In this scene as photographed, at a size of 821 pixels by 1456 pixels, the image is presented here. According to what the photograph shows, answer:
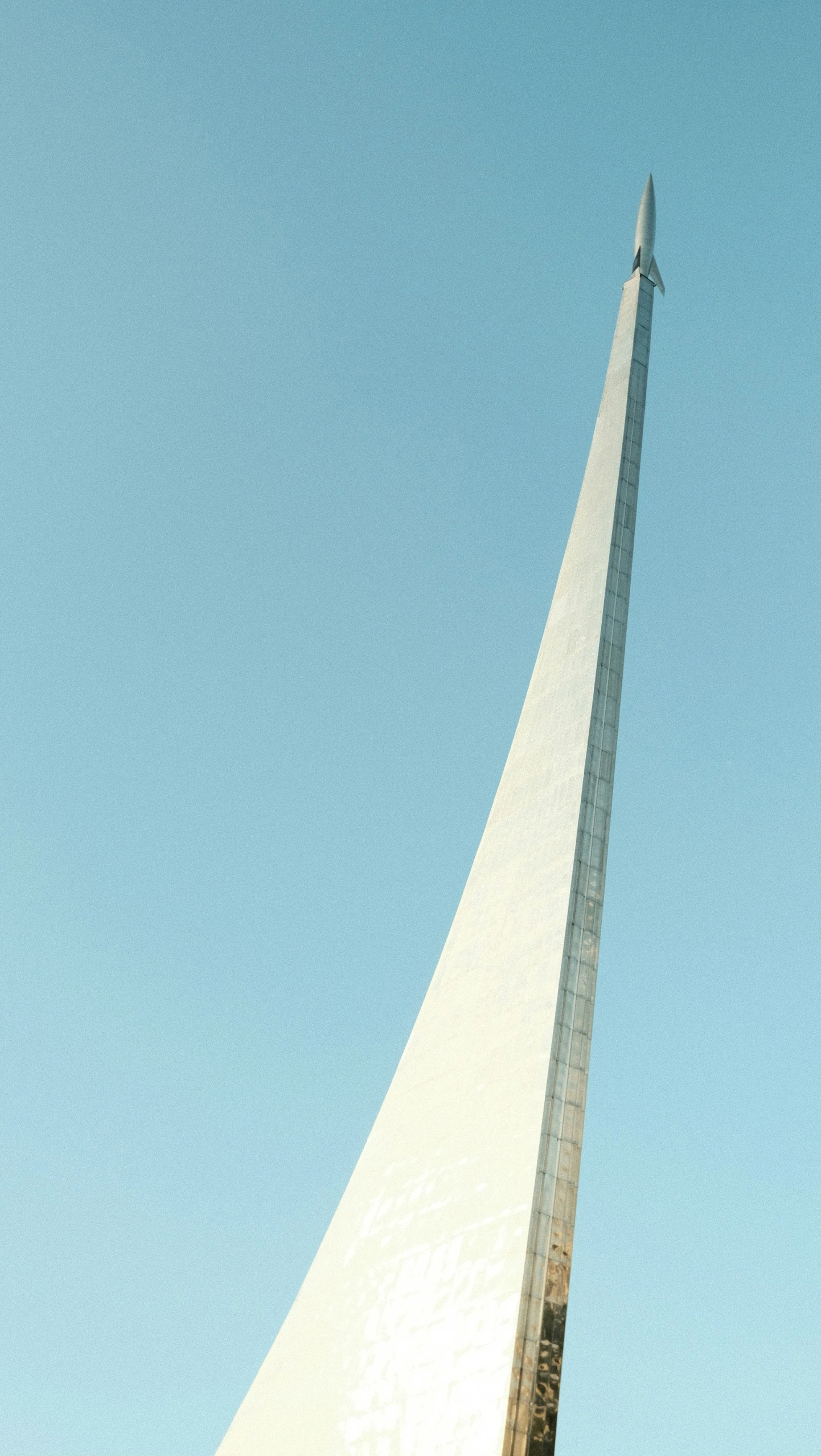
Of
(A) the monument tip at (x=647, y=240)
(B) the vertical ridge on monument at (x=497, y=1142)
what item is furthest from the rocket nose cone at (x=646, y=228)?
(B) the vertical ridge on monument at (x=497, y=1142)

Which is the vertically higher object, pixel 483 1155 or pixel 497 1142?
pixel 497 1142

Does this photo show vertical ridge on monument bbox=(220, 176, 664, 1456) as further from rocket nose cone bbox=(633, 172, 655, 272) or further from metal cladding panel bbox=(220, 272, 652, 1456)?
rocket nose cone bbox=(633, 172, 655, 272)

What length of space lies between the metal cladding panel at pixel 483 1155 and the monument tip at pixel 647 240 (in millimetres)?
2096

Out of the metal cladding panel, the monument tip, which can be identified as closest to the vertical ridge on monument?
the metal cladding panel

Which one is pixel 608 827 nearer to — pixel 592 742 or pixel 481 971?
pixel 592 742

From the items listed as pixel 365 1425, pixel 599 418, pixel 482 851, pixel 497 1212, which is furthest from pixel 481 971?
pixel 599 418

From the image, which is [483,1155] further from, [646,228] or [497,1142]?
[646,228]

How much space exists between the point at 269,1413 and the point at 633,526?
885 cm

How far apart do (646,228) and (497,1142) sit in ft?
36.6

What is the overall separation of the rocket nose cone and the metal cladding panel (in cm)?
239

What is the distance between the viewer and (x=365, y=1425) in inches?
471

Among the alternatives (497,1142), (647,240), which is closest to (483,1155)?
(497,1142)

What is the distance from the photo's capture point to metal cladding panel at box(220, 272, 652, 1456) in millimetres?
10906

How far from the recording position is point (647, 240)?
695 inches
